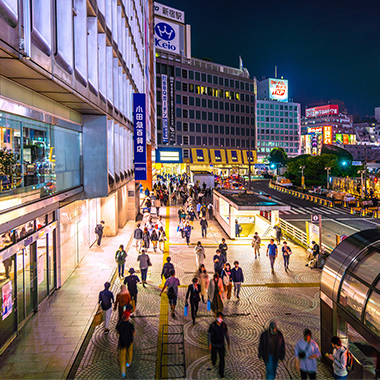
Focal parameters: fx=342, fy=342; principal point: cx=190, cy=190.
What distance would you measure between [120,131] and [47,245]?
10189mm

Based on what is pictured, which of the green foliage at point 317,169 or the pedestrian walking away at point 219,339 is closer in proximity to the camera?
the pedestrian walking away at point 219,339

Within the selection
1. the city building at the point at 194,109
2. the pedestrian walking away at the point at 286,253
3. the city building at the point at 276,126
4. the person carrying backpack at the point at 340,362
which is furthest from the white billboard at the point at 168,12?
the person carrying backpack at the point at 340,362

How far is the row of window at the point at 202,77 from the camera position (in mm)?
76625

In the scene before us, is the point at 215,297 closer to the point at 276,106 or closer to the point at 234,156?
the point at 234,156

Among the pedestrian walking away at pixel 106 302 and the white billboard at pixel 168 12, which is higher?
the white billboard at pixel 168 12

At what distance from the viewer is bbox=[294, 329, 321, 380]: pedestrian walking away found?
6.38 metres

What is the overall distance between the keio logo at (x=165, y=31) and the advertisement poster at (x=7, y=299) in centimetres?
7950

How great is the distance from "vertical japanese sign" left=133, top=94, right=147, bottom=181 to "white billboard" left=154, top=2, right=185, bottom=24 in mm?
60910

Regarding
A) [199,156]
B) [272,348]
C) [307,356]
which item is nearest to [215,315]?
[272,348]

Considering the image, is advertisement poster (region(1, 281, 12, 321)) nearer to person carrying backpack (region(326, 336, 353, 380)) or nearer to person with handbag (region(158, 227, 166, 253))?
person carrying backpack (region(326, 336, 353, 380))

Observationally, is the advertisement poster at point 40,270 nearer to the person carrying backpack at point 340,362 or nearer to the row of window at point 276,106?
the person carrying backpack at point 340,362

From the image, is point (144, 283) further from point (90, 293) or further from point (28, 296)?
point (28, 296)

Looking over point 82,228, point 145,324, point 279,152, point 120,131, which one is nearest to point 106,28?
point 120,131

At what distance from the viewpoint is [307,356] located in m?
6.38
